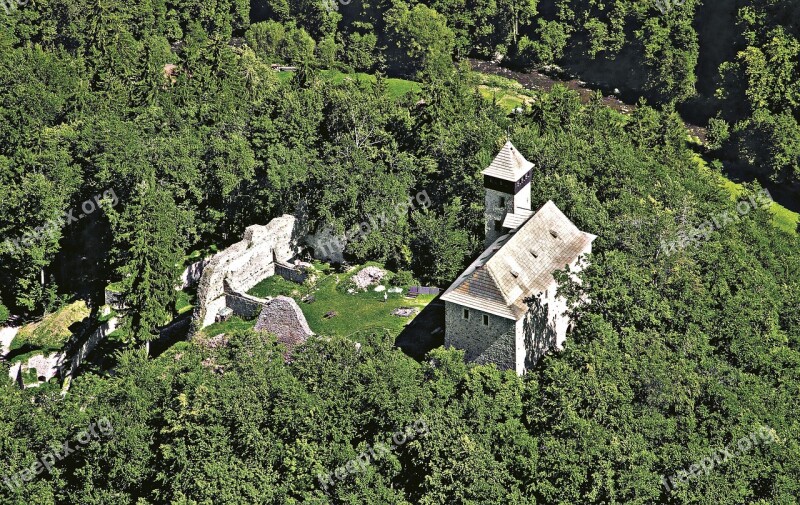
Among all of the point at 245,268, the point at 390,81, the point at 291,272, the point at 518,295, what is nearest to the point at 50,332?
the point at 245,268

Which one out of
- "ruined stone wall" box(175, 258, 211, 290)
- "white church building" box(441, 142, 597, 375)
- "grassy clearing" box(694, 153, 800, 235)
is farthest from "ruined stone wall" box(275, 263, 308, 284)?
"grassy clearing" box(694, 153, 800, 235)

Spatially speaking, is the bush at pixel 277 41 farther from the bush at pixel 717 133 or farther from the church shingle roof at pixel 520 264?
the church shingle roof at pixel 520 264

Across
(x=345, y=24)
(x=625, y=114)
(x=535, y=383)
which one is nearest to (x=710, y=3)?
(x=625, y=114)

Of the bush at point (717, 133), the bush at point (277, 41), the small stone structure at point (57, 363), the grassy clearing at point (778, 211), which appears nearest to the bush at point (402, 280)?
→ the small stone structure at point (57, 363)

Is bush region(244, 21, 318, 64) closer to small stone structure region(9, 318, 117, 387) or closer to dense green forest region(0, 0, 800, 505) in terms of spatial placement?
dense green forest region(0, 0, 800, 505)

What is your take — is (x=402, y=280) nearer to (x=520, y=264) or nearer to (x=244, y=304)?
(x=244, y=304)

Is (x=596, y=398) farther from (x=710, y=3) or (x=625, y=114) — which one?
(x=710, y=3)

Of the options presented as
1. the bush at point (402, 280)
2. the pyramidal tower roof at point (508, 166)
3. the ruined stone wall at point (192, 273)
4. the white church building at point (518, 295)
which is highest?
the pyramidal tower roof at point (508, 166)
